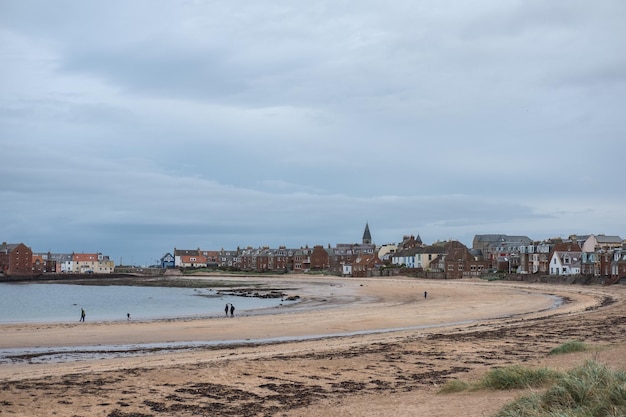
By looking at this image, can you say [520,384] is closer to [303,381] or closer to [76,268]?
[303,381]

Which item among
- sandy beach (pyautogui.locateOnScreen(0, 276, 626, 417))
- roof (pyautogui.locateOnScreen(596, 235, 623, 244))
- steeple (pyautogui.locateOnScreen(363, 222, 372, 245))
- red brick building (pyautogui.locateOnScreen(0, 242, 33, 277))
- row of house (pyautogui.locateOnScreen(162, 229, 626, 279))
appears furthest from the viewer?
steeple (pyautogui.locateOnScreen(363, 222, 372, 245))

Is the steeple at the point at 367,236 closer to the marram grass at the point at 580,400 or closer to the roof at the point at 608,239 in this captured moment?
the roof at the point at 608,239

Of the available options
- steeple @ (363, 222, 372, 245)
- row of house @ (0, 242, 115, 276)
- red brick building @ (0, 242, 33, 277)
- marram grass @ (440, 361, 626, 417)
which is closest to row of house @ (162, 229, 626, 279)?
steeple @ (363, 222, 372, 245)

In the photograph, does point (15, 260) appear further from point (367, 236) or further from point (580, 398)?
point (580, 398)

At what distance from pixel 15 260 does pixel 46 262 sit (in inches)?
1093

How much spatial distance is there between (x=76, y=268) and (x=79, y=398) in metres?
174

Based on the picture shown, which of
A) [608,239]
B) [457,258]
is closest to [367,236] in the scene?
[457,258]

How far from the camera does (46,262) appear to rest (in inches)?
6850

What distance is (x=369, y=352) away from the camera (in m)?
20.5

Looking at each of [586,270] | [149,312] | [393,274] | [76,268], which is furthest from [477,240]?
[76,268]

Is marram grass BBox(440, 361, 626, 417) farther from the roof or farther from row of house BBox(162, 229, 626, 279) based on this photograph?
the roof

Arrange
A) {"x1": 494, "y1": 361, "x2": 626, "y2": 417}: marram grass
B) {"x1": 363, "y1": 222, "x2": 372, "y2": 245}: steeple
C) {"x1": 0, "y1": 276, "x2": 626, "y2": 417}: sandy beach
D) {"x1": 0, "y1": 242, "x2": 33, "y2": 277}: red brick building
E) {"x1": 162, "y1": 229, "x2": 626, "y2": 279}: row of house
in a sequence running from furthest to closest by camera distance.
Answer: {"x1": 363, "y1": 222, "x2": 372, "y2": 245}: steeple
{"x1": 0, "y1": 242, "x2": 33, "y2": 277}: red brick building
{"x1": 162, "y1": 229, "x2": 626, "y2": 279}: row of house
{"x1": 0, "y1": 276, "x2": 626, "y2": 417}: sandy beach
{"x1": 494, "y1": 361, "x2": 626, "y2": 417}: marram grass

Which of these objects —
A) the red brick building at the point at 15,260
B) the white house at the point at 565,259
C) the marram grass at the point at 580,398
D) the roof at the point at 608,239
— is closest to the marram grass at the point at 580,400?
the marram grass at the point at 580,398

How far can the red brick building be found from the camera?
480 ft
